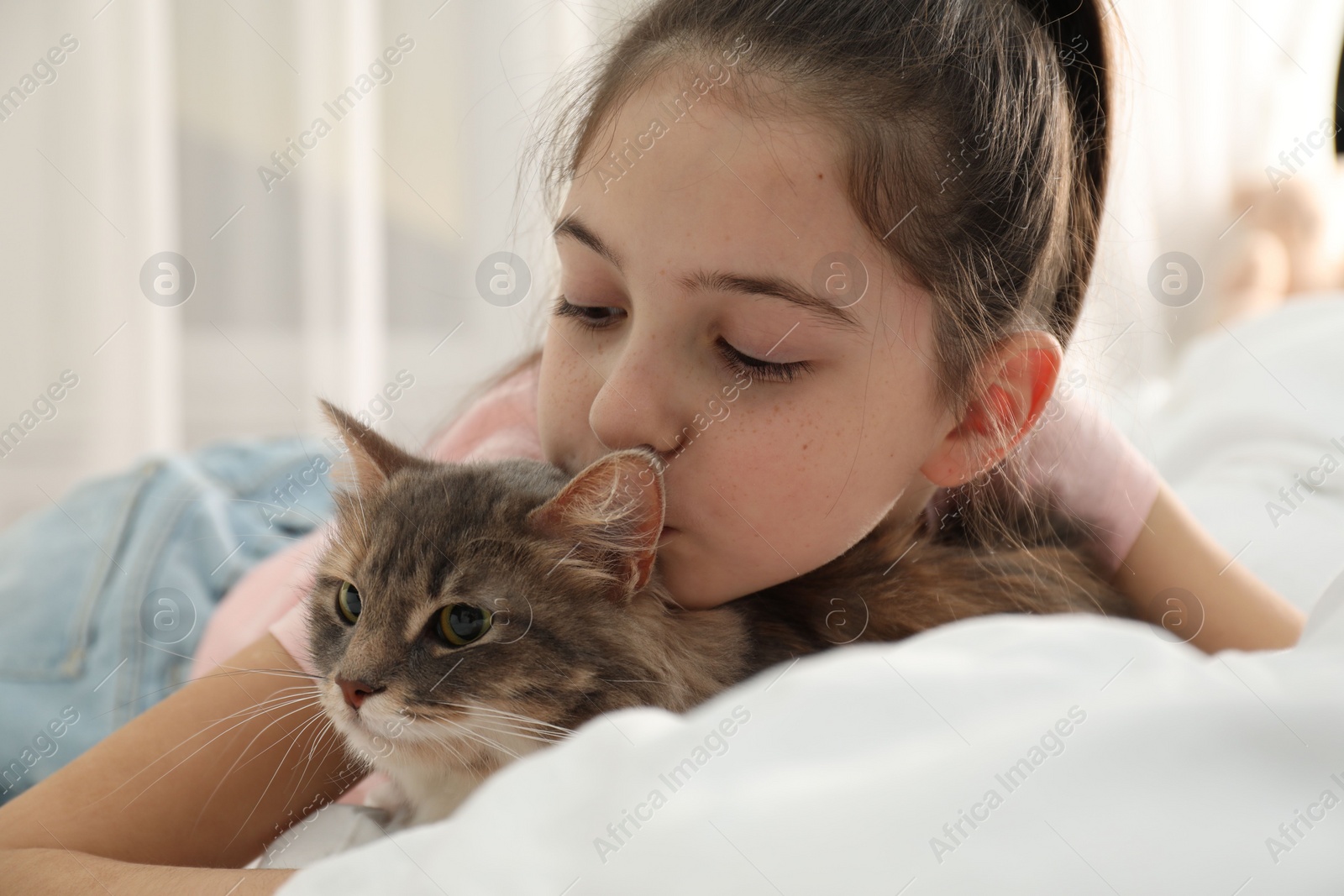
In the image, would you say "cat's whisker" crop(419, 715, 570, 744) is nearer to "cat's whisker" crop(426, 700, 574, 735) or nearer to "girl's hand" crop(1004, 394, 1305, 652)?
"cat's whisker" crop(426, 700, 574, 735)

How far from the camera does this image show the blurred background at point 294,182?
285 cm

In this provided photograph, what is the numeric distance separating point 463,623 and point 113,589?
0.91 metres

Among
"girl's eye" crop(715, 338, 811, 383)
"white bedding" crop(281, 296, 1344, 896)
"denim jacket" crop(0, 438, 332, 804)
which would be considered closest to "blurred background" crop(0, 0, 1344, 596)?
"denim jacket" crop(0, 438, 332, 804)

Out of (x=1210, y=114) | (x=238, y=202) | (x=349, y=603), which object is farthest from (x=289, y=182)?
(x=1210, y=114)

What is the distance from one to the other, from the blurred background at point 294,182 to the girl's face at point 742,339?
1946 mm

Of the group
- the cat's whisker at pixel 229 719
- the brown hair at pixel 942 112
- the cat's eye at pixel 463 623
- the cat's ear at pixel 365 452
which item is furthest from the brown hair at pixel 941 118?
the cat's whisker at pixel 229 719

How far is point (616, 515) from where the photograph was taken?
0.84 metres

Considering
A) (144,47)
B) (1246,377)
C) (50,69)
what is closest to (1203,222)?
(1246,377)

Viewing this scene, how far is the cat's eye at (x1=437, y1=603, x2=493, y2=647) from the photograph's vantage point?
2.79 feet

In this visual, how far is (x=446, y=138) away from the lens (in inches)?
124

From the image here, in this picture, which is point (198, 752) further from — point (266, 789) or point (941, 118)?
point (941, 118)

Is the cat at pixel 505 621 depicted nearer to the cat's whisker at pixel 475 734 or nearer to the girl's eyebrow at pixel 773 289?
the cat's whisker at pixel 475 734

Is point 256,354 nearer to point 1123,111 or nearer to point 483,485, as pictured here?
point 483,485

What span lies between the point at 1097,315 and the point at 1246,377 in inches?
31.6
